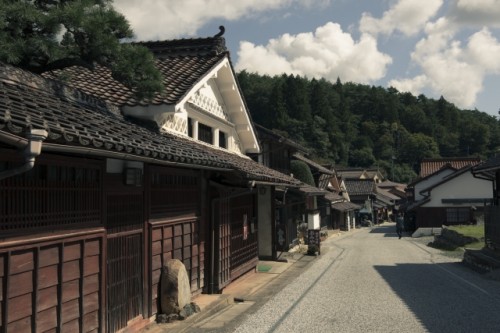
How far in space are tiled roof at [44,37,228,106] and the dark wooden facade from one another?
2089mm

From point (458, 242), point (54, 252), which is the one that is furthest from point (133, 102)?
point (458, 242)

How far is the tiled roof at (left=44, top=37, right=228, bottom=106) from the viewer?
11.1 m

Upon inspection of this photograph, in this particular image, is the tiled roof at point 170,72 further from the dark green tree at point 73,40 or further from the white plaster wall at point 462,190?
the white plaster wall at point 462,190

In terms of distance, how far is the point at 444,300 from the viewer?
1208cm

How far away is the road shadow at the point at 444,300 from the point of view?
9.49 meters

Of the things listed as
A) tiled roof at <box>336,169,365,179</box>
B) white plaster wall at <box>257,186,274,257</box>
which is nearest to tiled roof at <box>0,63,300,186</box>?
white plaster wall at <box>257,186,274,257</box>

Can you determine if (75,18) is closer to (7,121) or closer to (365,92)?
(7,121)

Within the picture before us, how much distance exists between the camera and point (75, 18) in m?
8.49

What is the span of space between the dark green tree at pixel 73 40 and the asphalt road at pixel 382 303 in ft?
18.3

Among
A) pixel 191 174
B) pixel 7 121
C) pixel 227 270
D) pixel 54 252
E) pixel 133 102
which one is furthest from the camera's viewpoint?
pixel 227 270

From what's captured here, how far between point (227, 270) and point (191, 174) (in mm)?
3616

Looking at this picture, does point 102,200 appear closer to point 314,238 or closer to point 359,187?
point 314,238

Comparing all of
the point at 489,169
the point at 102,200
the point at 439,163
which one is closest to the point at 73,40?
the point at 102,200

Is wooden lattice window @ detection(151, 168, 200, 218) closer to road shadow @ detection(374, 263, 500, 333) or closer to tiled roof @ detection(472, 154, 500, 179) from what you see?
road shadow @ detection(374, 263, 500, 333)
